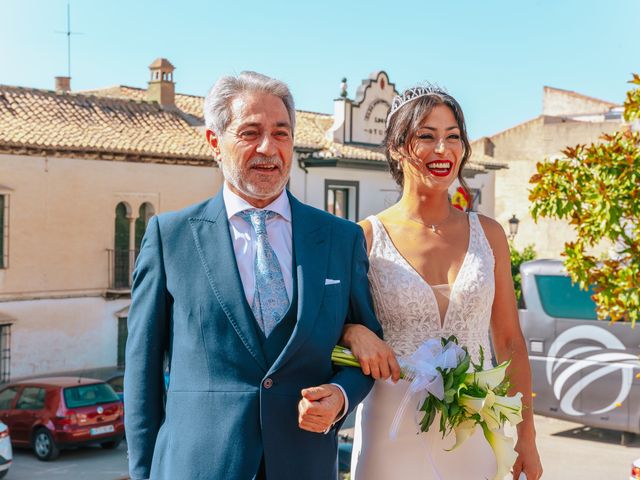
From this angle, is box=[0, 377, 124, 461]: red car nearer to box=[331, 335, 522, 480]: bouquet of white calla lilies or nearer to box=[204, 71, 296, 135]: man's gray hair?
box=[331, 335, 522, 480]: bouquet of white calla lilies

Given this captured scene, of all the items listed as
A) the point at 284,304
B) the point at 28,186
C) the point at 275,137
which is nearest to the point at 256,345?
the point at 284,304

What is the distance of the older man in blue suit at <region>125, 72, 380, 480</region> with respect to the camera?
2635 millimetres

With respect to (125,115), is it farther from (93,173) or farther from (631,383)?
(631,383)

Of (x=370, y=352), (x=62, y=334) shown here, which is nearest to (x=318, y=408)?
(x=370, y=352)

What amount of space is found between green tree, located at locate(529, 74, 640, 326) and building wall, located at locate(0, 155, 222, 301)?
1618 centimetres

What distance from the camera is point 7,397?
51.3ft

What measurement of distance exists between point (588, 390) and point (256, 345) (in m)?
12.4

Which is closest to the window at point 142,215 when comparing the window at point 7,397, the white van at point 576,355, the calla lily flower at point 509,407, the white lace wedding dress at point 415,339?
the window at point 7,397

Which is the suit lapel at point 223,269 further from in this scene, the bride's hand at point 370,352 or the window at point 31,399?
the window at point 31,399

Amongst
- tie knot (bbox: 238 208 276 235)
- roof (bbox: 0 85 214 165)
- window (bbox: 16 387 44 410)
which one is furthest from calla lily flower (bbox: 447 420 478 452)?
roof (bbox: 0 85 214 165)

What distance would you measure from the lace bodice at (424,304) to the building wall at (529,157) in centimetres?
3306

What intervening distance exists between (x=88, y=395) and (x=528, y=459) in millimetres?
12506

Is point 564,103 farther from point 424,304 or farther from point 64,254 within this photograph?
point 424,304

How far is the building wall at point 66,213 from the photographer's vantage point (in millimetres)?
20375
